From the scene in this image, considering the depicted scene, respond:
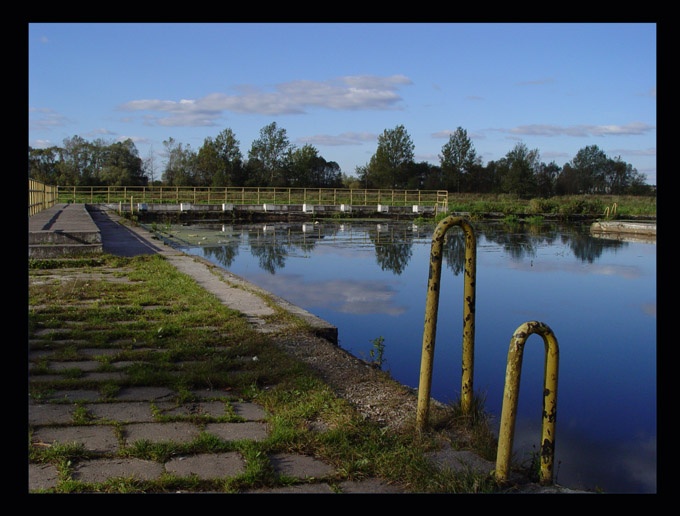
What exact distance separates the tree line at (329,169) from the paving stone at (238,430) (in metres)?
55.0

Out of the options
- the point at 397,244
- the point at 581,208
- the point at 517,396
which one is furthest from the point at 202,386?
the point at 581,208

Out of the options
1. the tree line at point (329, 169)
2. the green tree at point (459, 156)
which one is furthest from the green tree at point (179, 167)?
the green tree at point (459, 156)

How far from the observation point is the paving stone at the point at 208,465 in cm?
285

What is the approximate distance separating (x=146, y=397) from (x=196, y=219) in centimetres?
3009

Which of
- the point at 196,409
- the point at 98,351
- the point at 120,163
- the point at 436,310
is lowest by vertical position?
the point at 196,409

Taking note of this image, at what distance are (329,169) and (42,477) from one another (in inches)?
3100

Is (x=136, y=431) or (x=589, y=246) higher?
(x=589, y=246)

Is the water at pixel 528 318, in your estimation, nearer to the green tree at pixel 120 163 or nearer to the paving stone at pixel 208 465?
the paving stone at pixel 208 465

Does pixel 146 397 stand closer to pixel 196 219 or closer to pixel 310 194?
pixel 196 219

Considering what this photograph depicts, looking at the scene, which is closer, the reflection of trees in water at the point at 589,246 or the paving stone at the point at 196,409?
the paving stone at the point at 196,409

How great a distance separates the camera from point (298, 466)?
9.78ft

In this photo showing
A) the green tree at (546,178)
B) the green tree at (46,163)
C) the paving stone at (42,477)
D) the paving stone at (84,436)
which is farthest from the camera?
the green tree at (546,178)

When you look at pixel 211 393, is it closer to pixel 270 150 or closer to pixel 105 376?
pixel 105 376
